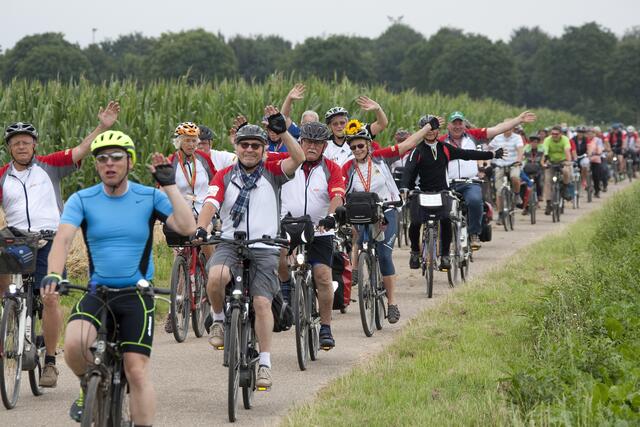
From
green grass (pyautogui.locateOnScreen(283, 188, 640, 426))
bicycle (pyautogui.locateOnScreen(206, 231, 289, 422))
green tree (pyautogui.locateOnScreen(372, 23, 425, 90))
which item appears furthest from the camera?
green tree (pyautogui.locateOnScreen(372, 23, 425, 90))

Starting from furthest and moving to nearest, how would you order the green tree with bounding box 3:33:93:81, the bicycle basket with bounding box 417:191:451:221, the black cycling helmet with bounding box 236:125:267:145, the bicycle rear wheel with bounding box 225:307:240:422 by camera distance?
the green tree with bounding box 3:33:93:81
the bicycle basket with bounding box 417:191:451:221
the black cycling helmet with bounding box 236:125:267:145
the bicycle rear wheel with bounding box 225:307:240:422

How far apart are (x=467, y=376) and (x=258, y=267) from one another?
5.53ft

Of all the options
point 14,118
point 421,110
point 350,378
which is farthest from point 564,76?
point 350,378

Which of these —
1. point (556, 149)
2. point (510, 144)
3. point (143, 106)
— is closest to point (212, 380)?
point (143, 106)

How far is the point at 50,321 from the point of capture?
31.4ft

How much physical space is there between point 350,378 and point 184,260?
11.5 ft

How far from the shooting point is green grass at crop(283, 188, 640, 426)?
24.9 feet

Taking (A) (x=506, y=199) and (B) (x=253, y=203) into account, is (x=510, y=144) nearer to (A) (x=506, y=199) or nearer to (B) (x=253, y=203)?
(A) (x=506, y=199)

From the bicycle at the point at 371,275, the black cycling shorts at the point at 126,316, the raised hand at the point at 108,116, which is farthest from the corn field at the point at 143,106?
the black cycling shorts at the point at 126,316

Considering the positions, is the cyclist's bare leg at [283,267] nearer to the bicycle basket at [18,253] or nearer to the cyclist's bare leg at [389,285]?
the cyclist's bare leg at [389,285]

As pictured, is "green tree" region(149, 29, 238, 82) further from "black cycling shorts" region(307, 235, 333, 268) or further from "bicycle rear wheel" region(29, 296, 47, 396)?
"bicycle rear wheel" region(29, 296, 47, 396)

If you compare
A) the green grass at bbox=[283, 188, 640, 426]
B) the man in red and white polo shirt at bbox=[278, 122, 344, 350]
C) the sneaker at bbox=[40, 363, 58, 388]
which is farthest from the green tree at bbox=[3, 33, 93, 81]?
the sneaker at bbox=[40, 363, 58, 388]

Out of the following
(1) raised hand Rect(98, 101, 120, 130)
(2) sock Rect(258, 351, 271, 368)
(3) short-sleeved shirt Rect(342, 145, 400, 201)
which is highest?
(1) raised hand Rect(98, 101, 120, 130)

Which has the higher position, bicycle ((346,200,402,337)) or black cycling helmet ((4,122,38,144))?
black cycling helmet ((4,122,38,144))
